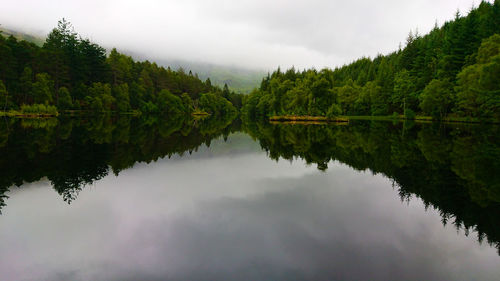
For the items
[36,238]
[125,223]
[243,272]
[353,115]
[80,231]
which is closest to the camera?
[243,272]

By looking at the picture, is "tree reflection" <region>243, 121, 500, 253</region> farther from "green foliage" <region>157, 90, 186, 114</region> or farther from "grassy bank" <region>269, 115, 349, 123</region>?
"green foliage" <region>157, 90, 186, 114</region>

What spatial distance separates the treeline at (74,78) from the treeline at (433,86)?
162 feet

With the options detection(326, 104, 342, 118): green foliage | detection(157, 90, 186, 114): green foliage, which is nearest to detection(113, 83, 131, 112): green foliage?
detection(157, 90, 186, 114): green foliage

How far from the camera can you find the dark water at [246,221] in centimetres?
732

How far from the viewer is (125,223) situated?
1010 centimetres

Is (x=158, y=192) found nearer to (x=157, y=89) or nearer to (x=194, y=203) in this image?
(x=194, y=203)

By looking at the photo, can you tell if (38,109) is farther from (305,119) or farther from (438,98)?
(438,98)

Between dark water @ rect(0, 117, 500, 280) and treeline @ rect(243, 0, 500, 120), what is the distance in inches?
1778

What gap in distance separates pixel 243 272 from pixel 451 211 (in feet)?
29.9

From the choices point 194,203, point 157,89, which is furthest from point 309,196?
point 157,89

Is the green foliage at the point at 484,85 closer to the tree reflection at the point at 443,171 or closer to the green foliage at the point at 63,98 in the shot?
the tree reflection at the point at 443,171

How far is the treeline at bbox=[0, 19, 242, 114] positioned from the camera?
73750 millimetres

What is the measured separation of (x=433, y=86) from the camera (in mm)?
70188

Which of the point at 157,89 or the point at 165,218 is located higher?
the point at 157,89
